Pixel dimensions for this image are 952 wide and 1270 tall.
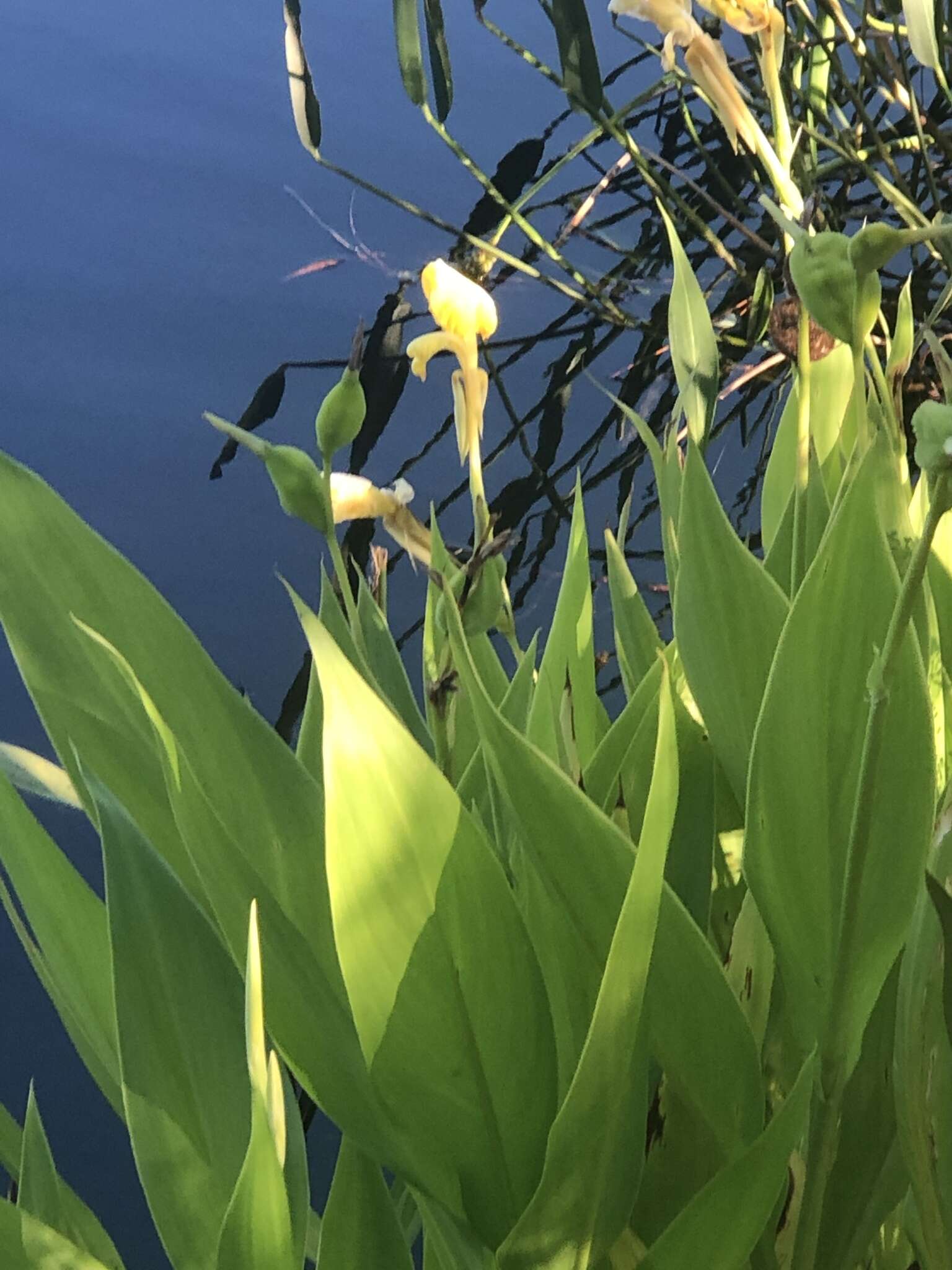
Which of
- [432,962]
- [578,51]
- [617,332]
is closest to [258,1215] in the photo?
[432,962]

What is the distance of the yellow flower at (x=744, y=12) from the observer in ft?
0.88

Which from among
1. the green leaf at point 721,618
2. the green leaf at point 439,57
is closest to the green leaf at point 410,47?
the green leaf at point 439,57

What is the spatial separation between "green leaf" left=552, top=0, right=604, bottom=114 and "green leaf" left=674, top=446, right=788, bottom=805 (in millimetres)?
197

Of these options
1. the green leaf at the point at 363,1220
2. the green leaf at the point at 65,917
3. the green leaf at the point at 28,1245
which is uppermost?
the green leaf at the point at 65,917

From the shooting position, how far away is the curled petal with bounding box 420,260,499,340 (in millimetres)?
258

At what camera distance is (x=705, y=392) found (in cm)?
32

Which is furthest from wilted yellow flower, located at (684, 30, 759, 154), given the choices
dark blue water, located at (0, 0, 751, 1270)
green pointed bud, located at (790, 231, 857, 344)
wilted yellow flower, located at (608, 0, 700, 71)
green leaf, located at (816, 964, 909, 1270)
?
dark blue water, located at (0, 0, 751, 1270)

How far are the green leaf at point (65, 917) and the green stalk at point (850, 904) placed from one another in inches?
5.9

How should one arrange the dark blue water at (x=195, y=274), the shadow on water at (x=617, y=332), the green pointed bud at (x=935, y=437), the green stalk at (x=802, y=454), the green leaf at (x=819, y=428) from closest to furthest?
the green pointed bud at (x=935, y=437) → the green stalk at (x=802, y=454) → the green leaf at (x=819, y=428) → the shadow on water at (x=617, y=332) → the dark blue water at (x=195, y=274)

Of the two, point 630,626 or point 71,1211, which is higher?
point 630,626

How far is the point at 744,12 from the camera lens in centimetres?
28

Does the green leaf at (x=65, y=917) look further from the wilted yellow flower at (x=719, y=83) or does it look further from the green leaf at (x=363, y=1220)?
the wilted yellow flower at (x=719, y=83)

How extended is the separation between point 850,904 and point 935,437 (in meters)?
0.08

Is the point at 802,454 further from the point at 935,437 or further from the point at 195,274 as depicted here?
the point at 195,274
